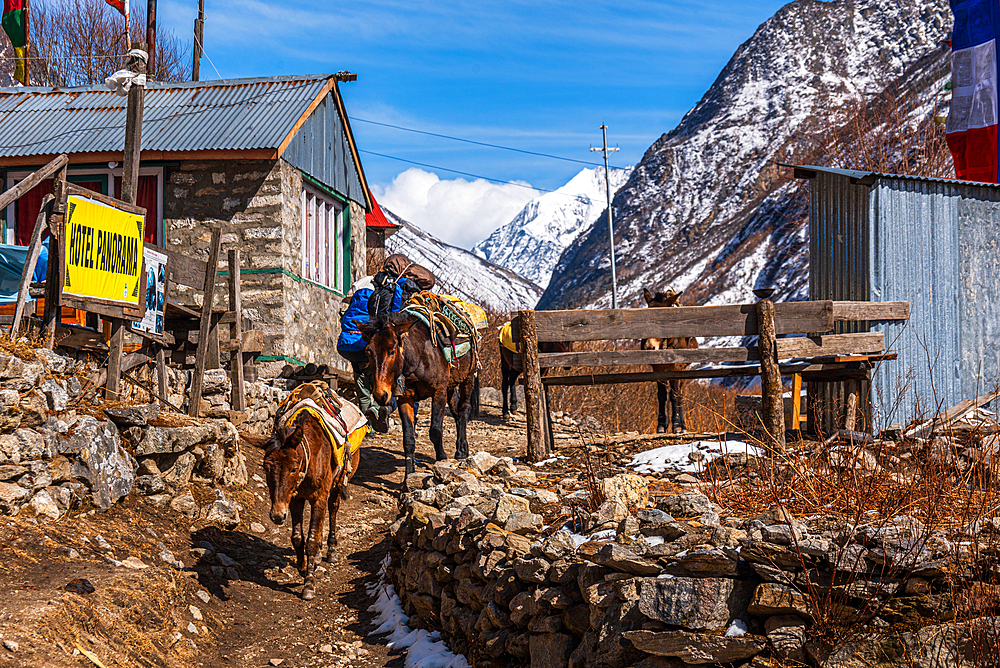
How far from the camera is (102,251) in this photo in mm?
8719

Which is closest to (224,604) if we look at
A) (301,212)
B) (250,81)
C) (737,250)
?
(301,212)

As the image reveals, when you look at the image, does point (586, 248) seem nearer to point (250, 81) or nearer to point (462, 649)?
point (250, 81)

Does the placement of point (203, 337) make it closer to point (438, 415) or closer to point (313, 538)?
point (438, 415)

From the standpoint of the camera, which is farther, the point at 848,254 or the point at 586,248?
the point at 586,248

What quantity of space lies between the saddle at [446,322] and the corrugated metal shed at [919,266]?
15.1 ft

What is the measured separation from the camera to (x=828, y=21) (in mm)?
98062

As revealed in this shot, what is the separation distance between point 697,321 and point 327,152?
→ 9991 mm

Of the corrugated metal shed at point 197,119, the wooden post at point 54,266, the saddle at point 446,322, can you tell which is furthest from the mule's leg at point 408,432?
the corrugated metal shed at point 197,119

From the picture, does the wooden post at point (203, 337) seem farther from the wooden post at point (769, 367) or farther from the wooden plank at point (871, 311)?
the wooden plank at point (871, 311)

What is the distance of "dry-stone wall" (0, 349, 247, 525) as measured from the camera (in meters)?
6.68

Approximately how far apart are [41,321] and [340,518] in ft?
12.5

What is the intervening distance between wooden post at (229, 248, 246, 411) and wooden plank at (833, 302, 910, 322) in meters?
7.77

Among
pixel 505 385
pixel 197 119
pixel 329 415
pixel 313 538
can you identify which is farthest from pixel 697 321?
pixel 197 119

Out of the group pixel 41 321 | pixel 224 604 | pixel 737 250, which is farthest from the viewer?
pixel 737 250
